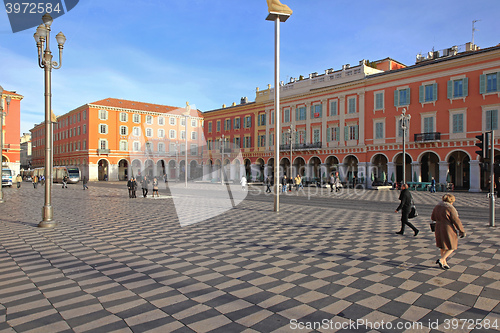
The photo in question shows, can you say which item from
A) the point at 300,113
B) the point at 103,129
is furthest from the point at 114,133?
the point at 300,113

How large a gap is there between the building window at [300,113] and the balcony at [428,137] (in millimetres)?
14938

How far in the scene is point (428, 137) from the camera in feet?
109

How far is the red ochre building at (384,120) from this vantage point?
30938 mm

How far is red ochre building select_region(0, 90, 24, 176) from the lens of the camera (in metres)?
50.2

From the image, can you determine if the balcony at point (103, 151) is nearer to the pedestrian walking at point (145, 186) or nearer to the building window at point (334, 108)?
the pedestrian walking at point (145, 186)

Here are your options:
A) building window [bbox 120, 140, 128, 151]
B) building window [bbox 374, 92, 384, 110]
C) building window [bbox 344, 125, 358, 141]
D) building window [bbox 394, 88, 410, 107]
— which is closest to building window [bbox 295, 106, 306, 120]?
building window [bbox 344, 125, 358, 141]

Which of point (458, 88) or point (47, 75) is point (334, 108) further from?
point (47, 75)

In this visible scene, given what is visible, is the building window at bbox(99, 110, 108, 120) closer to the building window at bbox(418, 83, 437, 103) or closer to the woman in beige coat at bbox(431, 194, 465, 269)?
the building window at bbox(418, 83, 437, 103)

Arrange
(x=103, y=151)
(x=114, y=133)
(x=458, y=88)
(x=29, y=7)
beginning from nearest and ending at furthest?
(x=29, y=7), (x=458, y=88), (x=103, y=151), (x=114, y=133)

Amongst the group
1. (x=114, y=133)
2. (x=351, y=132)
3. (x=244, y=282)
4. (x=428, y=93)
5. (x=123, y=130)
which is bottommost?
(x=244, y=282)

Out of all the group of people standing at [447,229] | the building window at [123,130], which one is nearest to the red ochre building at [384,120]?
the building window at [123,130]

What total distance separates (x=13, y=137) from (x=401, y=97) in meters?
53.5

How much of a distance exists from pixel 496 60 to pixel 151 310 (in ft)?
116

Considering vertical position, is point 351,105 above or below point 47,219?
above
